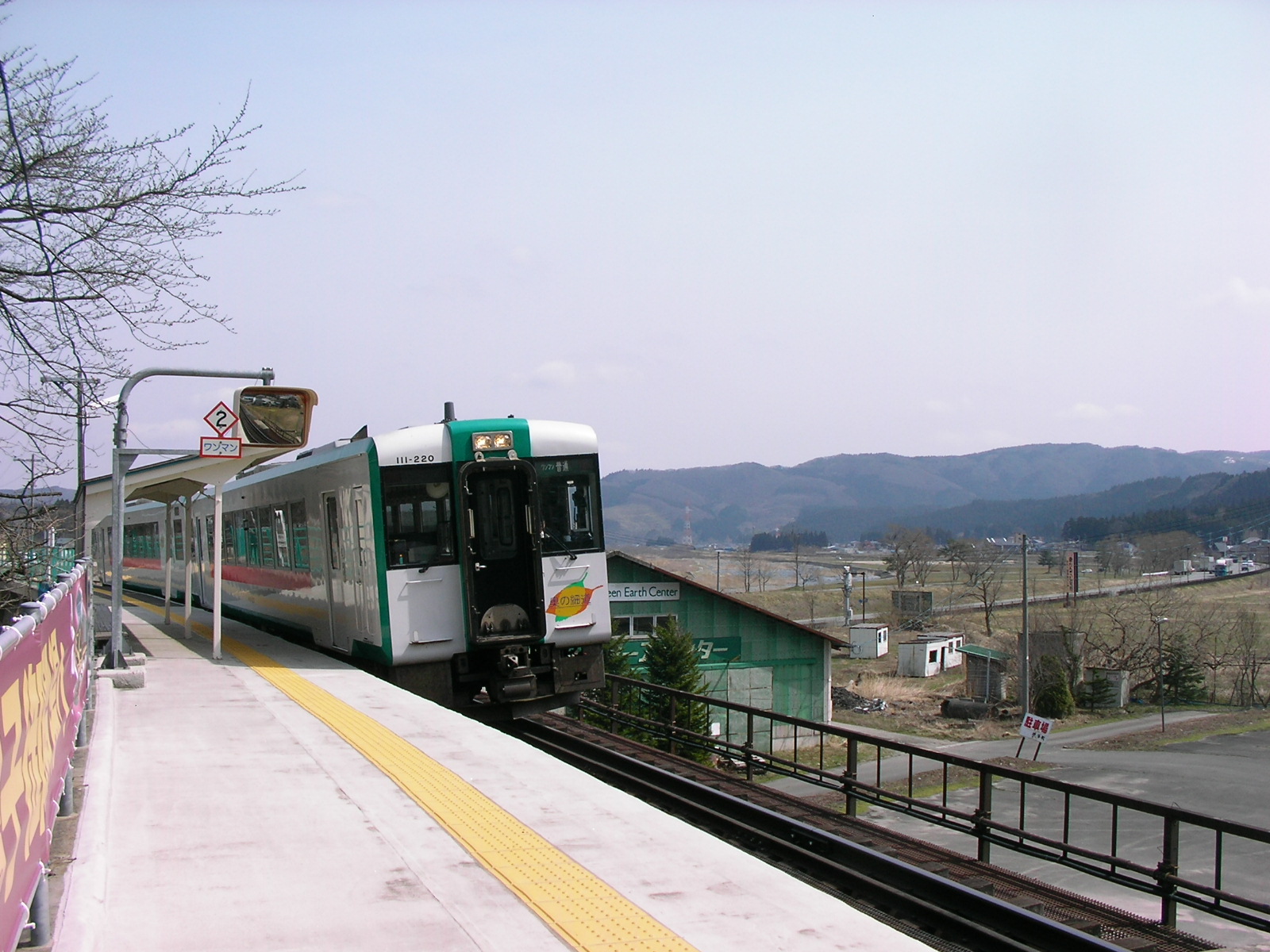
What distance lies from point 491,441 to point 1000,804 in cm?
2477

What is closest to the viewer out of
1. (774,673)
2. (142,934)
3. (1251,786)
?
(142,934)

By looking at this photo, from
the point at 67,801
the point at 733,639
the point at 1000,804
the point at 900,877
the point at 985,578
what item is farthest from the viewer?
the point at 985,578

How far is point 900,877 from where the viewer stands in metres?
7.66

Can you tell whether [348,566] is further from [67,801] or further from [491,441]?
[67,801]

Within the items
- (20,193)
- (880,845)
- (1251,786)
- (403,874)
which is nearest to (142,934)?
(403,874)

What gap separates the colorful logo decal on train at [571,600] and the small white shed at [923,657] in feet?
178

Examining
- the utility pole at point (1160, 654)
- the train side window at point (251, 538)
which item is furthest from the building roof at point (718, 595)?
the train side window at point (251, 538)

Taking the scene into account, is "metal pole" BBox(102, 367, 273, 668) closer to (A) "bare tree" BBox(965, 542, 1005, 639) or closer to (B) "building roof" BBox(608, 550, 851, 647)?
(B) "building roof" BBox(608, 550, 851, 647)

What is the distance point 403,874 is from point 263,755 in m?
3.19

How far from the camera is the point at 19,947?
169 inches

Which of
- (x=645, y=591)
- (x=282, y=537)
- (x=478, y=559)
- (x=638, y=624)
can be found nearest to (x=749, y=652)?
(x=638, y=624)

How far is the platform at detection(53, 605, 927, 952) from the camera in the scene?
468cm

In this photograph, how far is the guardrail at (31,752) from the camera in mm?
3318

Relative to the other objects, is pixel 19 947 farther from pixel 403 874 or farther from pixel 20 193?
pixel 20 193
